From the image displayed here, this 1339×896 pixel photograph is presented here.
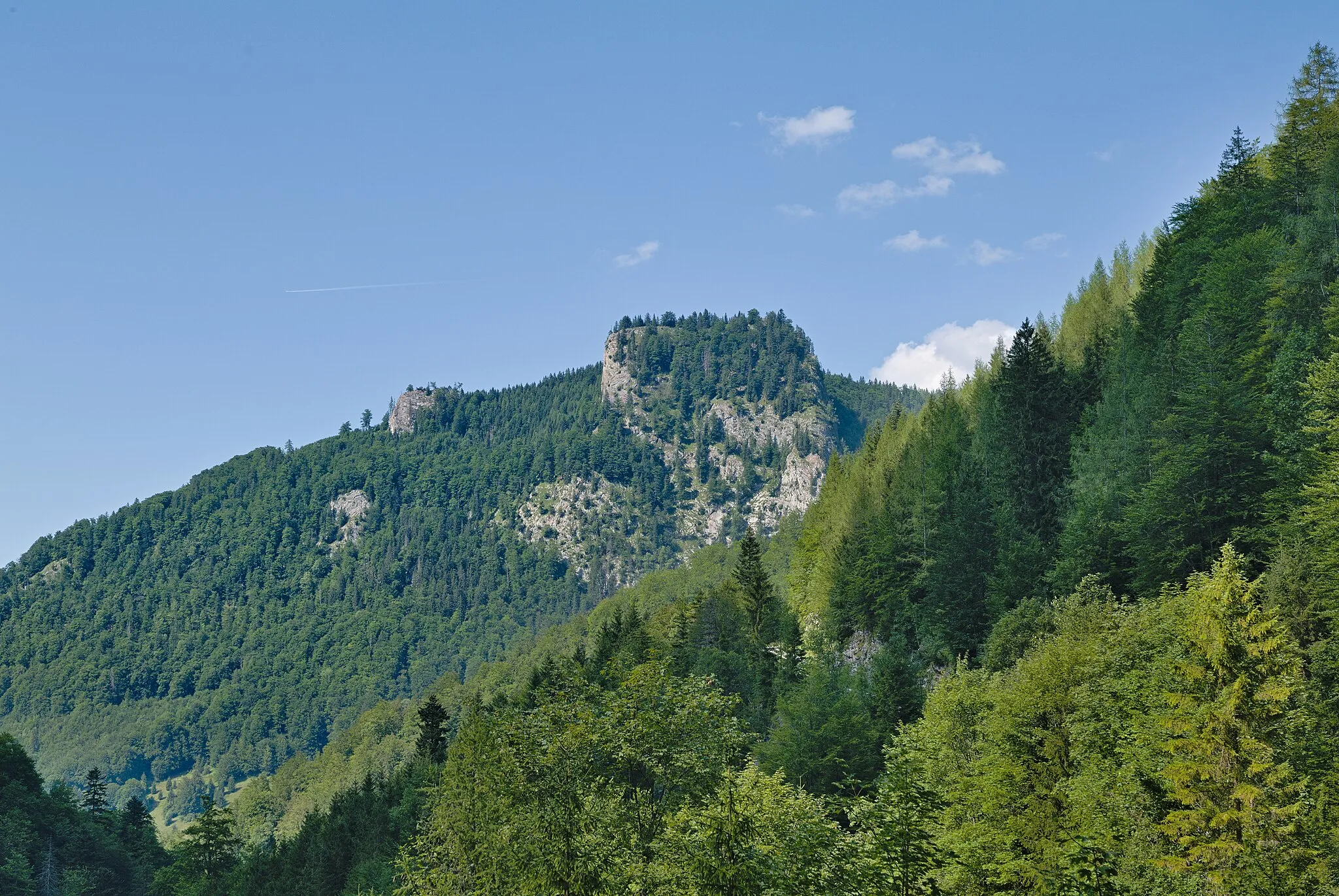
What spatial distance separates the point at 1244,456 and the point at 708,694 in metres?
31.9

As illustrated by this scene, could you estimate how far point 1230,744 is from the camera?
97.9 ft

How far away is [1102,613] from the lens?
44.0 m

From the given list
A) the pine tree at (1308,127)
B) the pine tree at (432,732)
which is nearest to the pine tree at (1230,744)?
the pine tree at (1308,127)

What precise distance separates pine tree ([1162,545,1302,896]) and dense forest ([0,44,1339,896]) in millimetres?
101

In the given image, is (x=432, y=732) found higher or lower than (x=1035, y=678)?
lower

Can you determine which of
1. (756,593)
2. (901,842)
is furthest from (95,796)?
(901,842)

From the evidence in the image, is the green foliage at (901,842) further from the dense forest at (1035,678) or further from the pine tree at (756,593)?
the pine tree at (756,593)

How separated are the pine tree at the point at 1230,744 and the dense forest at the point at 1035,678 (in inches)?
4.0

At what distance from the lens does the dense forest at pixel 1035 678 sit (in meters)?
29.8

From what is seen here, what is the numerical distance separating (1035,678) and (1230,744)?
9549 mm

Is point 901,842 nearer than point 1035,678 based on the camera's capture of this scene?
Yes

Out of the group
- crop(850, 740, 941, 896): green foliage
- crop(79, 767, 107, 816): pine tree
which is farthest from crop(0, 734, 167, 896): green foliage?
crop(850, 740, 941, 896): green foliage

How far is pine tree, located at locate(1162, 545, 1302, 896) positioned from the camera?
93.6 feet

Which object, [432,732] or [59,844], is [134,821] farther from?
[432,732]
